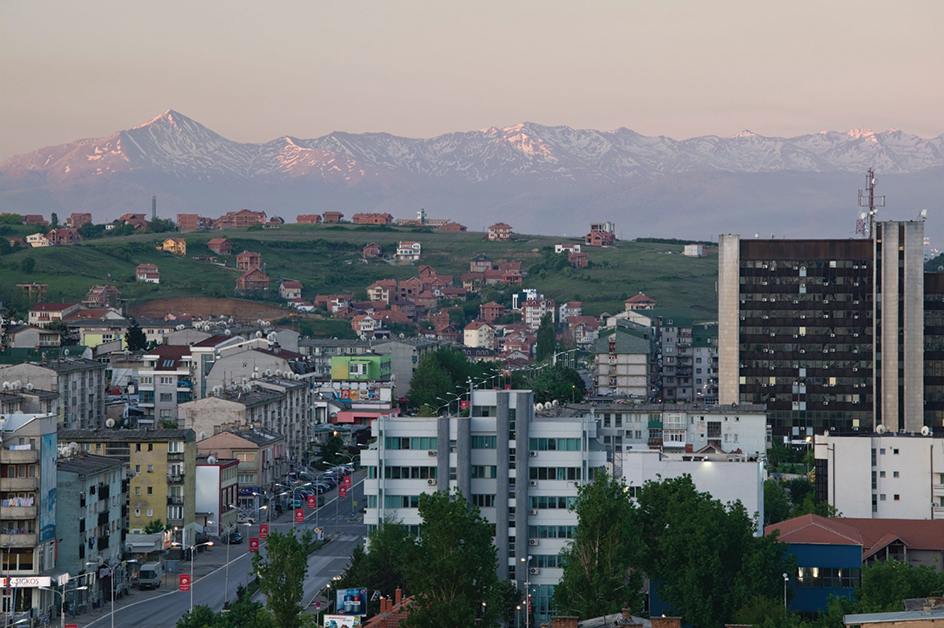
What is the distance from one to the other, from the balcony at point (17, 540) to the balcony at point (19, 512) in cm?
95

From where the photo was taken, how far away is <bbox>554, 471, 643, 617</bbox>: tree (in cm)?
5756

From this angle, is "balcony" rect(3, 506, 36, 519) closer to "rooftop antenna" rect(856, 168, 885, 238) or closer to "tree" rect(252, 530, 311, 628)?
"tree" rect(252, 530, 311, 628)

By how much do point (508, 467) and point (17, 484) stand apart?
26.2 m

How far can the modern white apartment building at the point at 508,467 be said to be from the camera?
7300 cm

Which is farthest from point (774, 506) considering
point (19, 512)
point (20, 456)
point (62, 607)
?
point (20, 456)

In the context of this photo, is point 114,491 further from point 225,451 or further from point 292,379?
point 292,379

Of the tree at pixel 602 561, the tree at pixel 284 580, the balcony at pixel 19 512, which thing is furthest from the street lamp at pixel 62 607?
the tree at pixel 602 561

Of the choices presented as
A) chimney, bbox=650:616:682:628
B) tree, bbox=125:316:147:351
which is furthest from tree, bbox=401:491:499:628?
tree, bbox=125:316:147:351

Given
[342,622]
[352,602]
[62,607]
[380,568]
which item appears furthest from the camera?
[380,568]

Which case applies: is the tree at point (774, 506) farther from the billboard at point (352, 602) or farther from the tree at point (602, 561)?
the billboard at point (352, 602)

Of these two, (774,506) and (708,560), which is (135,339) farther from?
(708,560)

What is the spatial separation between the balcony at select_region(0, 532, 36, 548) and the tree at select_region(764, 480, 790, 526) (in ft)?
150

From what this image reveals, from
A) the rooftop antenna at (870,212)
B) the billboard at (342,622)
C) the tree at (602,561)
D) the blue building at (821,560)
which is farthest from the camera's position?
the rooftop antenna at (870,212)

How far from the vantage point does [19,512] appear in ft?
235
